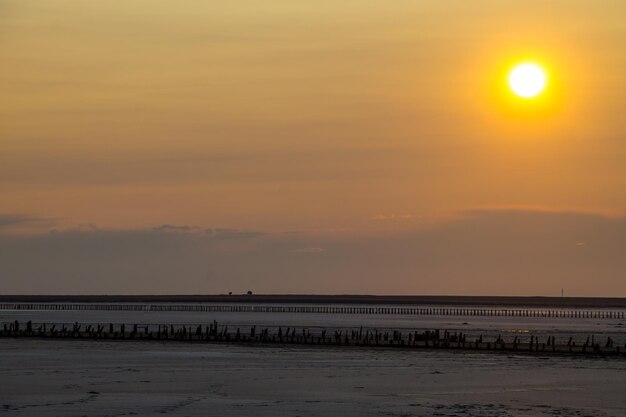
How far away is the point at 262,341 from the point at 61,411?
46750 mm

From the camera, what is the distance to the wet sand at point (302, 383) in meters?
43.2

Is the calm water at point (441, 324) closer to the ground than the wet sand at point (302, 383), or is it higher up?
higher up

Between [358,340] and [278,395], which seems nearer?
[278,395]

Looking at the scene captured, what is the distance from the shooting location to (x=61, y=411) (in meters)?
41.5

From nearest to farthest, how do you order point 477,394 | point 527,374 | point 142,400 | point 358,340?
point 142,400 < point 477,394 < point 527,374 < point 358,340

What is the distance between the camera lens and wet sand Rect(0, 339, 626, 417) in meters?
43.2

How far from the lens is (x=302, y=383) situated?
5262 centimetres

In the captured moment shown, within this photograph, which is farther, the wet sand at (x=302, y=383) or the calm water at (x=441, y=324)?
the calm water at (x=441, y=324)

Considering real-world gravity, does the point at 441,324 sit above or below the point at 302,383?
above

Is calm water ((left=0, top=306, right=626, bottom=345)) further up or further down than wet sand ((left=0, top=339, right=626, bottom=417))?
further up

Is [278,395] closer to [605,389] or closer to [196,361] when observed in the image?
[605,389]

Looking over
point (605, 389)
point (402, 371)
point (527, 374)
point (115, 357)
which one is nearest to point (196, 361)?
point (115, 357)

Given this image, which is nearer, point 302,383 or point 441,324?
point 302,383

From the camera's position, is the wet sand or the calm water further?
the calm water
